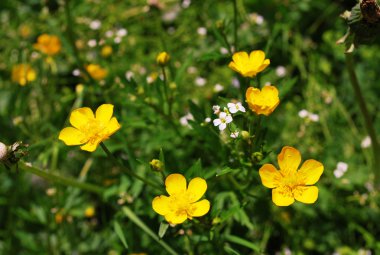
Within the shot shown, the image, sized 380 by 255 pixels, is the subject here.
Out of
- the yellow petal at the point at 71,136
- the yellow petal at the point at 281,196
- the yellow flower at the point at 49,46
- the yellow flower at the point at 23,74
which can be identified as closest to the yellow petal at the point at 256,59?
the yellow petal at the point at 281,196

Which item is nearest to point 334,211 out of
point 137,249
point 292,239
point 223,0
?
point 292,239

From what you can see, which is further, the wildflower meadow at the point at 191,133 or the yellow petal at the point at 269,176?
the wildflower meadow at the point at 191,133

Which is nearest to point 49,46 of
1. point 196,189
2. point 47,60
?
point 47,60

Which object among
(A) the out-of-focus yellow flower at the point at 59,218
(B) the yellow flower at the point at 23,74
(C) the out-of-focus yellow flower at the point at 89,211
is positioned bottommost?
(C) the out-of-focus yellow flower at the point at 89,211

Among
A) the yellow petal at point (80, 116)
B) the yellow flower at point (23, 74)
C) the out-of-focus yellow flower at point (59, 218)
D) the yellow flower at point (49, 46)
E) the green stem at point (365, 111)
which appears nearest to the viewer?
the yellow petal at point (80, 116)

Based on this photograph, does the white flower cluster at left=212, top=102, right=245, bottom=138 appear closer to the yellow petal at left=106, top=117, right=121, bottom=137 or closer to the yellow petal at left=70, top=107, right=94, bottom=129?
the yellow petal at left=106, top=117, right=121, bottom=137

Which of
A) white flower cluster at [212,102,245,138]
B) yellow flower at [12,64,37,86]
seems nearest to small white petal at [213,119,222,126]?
white flower cluster at [212,102,245,138]

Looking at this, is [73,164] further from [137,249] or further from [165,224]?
[165,224]

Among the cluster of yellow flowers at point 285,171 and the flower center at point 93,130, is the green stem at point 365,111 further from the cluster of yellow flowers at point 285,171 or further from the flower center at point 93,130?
the flower center at point 93,130
